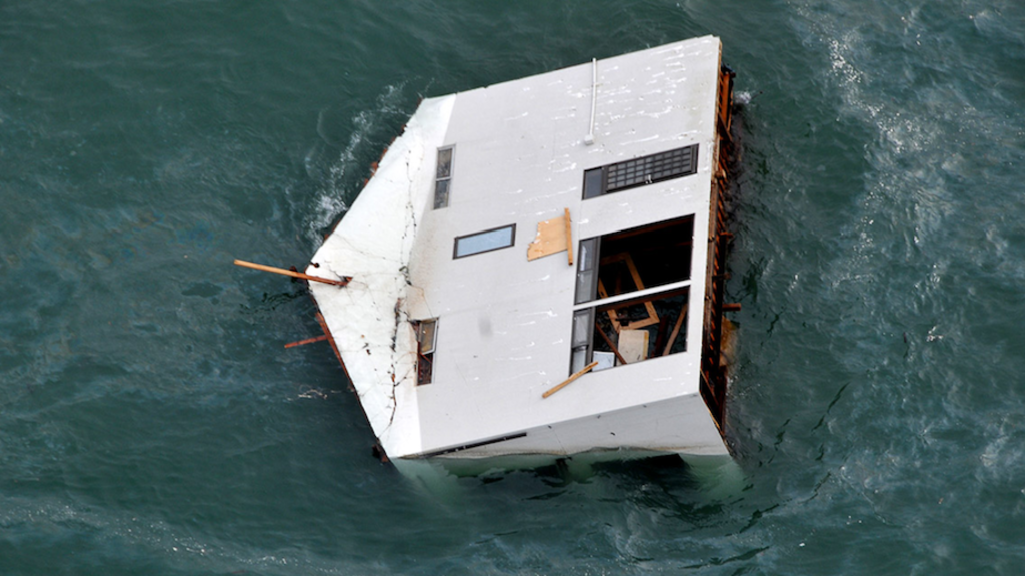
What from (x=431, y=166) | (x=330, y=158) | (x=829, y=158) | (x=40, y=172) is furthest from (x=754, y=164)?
(x=40, y=172)

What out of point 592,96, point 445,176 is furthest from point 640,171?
point 445,176

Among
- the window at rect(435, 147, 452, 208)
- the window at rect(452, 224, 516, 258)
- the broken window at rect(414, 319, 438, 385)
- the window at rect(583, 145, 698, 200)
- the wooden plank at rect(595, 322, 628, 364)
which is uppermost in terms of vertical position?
the window at rect(583, 145, 698, 200)

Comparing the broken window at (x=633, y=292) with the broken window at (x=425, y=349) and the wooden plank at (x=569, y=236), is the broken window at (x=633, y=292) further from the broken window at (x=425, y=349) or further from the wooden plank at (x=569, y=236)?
the broken window at (x=425, y=349)

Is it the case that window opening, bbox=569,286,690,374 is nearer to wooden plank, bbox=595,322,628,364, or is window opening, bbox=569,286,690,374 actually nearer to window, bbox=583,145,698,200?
wooden plank, bbox=595,322,628,364

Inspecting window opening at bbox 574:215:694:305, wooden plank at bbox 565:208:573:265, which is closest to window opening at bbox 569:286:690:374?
window opening at bbox 574:215:694:305

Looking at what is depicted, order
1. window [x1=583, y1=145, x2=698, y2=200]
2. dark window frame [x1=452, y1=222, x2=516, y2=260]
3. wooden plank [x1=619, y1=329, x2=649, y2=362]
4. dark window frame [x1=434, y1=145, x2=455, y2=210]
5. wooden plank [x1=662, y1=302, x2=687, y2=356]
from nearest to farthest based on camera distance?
dark window frame [x1=452, y1=222, x2=516, y2=260], window [x1=583, y1=145, x2=698, y2=200], wooden plank [x1=662, y1=302, x2=687, y2=356], wooden plank [x1=619, y1=329, x2=649, y2=362], dark window frame [x1=434, y1=145, x2=455, y2=210]

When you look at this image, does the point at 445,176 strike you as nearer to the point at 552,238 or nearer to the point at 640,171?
the point at 552,238
